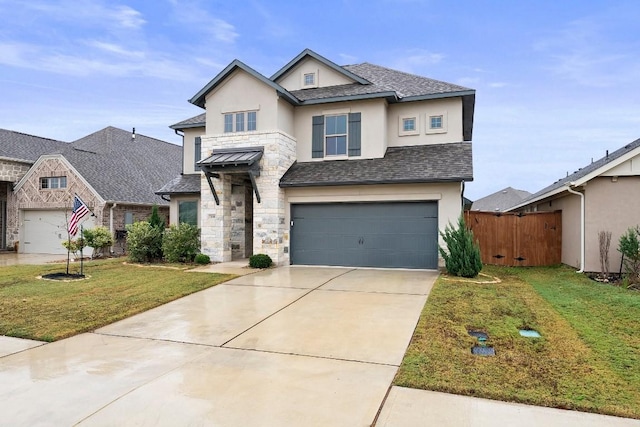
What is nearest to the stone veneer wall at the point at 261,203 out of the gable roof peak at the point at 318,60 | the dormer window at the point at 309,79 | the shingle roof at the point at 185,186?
the shingle roof at the point at 185,186

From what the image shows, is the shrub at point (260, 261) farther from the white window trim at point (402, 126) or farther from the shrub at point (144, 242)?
the white window trim at point (402, 126)

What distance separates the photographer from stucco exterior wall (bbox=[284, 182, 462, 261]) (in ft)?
41.0

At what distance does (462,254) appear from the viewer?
11.0 metres

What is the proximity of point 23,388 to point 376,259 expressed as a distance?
10.4 metres

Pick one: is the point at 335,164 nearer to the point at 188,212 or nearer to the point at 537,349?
the point at 188,212

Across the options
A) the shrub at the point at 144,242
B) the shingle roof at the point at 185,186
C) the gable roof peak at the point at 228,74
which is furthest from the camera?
the shingle roof at the point at 185,186

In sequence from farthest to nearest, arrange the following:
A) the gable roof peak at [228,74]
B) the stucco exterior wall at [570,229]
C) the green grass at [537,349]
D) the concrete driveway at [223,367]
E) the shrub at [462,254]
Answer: the gable roof peak at [228,74], the stucco exterior wall at [570,229], the shrub at [462,254], the green grass at [537,349], the concrete driveway at [223,367]

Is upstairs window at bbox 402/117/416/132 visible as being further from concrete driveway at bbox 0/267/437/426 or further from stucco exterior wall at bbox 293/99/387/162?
concrete driveway at bbox 0/267/437/426

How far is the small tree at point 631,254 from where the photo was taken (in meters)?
10.2

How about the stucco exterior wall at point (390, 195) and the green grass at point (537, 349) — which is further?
the stucco exterior wall at point (390, 195)

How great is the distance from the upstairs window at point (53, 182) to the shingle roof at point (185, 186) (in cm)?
647

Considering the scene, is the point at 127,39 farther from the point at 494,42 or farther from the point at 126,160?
the point at 494,42

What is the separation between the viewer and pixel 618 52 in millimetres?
16562

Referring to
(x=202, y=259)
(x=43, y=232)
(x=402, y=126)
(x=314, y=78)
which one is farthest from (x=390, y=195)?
(x=43, y=232)
